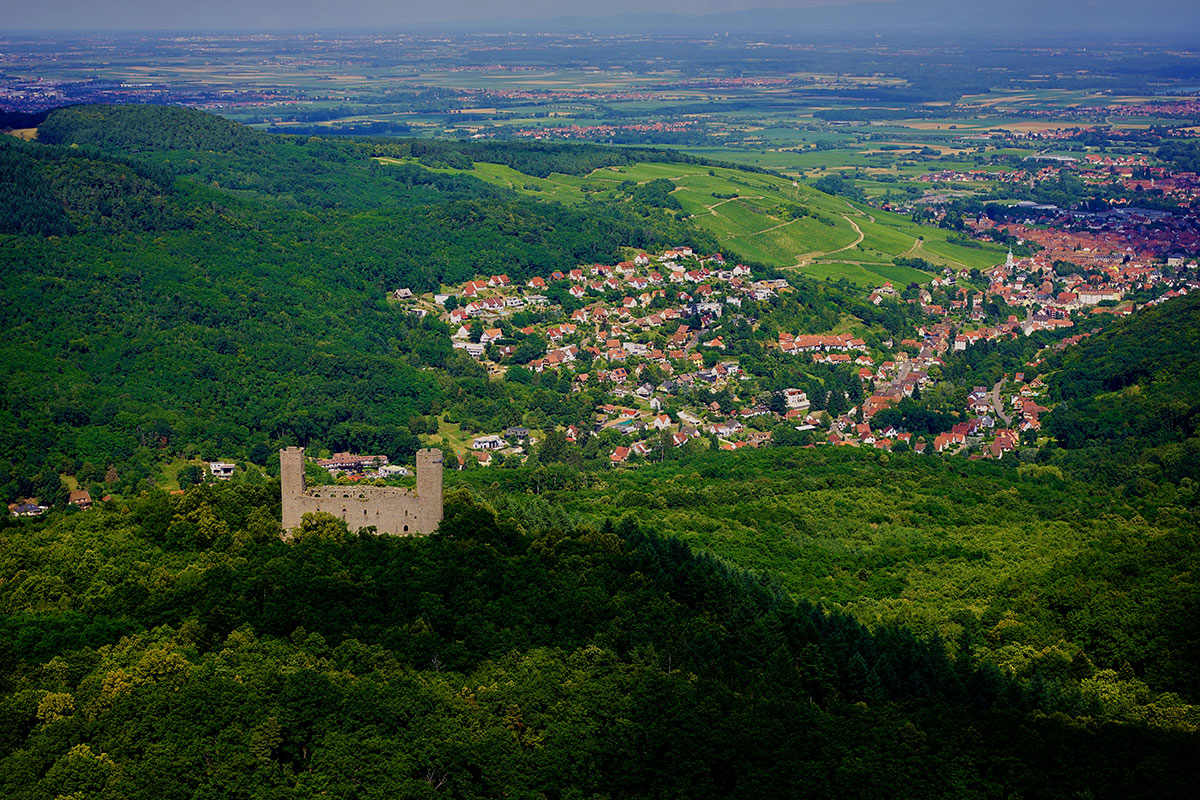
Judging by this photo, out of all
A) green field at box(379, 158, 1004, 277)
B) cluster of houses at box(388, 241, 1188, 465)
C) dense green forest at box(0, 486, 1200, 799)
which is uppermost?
dense green forest at box(0, 486, 1200, 799)

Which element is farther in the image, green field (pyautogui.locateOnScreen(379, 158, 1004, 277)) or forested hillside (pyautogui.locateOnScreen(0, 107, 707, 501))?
green field (pyautogui.locateOnScreen(379, 158, 1004, 277))

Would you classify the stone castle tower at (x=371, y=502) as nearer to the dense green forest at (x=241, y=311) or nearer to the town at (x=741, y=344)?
the dense green forest at (x=241, y=311)

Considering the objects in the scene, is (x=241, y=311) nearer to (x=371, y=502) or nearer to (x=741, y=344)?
(x=741, y=344)

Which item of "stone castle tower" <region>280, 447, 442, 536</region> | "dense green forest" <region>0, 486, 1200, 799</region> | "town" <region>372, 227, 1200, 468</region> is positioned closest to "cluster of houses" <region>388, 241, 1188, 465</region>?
"town" <region>372, 227, 1200, 468</region>

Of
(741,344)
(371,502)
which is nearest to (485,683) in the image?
(371,502)

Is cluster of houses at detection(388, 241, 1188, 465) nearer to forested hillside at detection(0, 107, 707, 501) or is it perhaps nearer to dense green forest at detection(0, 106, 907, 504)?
dense green forest at detection(0, 106, 907, 504)

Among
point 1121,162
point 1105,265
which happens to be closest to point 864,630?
point 1105,265
